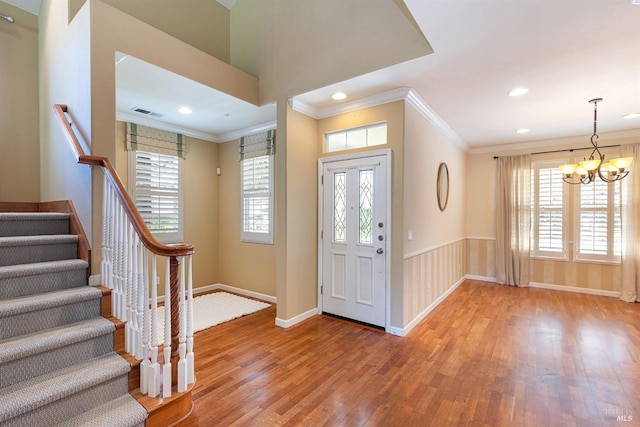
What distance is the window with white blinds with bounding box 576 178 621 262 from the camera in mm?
4836

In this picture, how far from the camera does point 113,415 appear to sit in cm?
164

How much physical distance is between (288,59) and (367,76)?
43.9 inches

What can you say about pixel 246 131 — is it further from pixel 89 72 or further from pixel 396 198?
pixel 396 198

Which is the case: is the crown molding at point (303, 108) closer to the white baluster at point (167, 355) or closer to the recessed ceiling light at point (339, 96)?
the recessed ceiling light at point (339, 96)

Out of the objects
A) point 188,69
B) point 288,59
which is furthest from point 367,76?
point 188,69

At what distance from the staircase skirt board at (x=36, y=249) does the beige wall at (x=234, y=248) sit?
2.61m

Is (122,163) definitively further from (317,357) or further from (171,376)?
(317,357)

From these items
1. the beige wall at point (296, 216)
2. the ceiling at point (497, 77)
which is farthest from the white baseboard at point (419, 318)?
the ceiling at point (497, 77)

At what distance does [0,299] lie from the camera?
1921mm

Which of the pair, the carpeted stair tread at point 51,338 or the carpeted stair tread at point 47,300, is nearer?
the carpeted stair tread at point 51,338

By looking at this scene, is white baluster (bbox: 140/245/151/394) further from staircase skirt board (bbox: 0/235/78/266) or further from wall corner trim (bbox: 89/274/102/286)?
staircase skirt board (bbox: 0/235/78/266)

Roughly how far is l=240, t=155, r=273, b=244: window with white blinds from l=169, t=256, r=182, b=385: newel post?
2.79 m

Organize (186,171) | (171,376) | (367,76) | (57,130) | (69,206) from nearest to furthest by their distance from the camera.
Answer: (171,376), (69,206), (57,130), (367,76), (186,171)

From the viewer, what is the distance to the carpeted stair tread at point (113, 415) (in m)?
1.59
